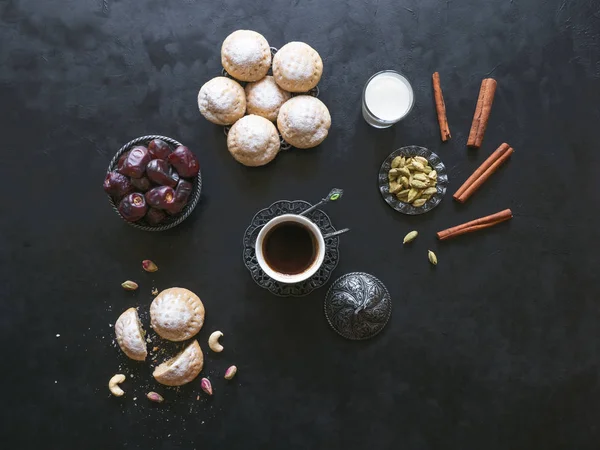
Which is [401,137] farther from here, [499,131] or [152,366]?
[152,366]

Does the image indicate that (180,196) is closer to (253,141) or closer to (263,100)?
(253,141)

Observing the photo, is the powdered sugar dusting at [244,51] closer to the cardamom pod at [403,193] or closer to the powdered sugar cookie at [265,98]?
the powdered sugar cookie at [265,98]

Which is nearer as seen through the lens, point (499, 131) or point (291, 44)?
point (291, 44)

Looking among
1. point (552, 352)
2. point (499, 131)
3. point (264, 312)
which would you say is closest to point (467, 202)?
point (499, 131)

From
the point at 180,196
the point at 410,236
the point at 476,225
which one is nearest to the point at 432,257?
the point at 410,236

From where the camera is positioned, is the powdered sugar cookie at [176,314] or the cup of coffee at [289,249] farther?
the powdered sugar cookie at [176,314]

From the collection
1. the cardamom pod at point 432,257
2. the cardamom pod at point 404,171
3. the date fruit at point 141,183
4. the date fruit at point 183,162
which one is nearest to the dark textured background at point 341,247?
the cardamom pod at point 432,257
